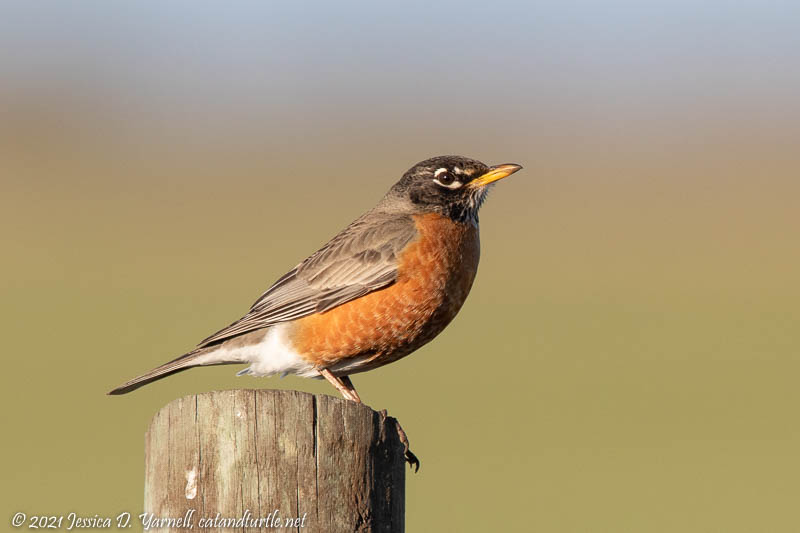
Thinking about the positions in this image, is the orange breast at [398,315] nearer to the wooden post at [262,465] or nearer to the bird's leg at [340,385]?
the bird's leg at [340,385]

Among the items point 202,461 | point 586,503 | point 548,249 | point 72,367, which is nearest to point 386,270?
point 202,461

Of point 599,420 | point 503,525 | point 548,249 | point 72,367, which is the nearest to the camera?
point 503,525

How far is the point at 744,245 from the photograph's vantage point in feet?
107

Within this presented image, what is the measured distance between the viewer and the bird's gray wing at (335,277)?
861 cm

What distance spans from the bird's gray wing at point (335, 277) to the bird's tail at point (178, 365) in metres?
0.09

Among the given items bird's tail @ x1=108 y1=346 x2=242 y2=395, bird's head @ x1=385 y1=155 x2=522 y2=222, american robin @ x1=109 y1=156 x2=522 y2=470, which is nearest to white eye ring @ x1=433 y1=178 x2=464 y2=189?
bird's head @ x1=385 y1=155 x2=522 y2=222

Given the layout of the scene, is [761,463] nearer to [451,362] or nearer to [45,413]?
[451,362]

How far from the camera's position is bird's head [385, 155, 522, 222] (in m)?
9.46

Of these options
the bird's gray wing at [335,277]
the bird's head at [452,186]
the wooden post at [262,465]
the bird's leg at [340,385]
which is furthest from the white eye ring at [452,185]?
the wooden post at [262,465]

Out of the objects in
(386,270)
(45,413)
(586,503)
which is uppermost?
(386,270)

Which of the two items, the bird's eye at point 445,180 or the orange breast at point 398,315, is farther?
the bird's eye at point 445,180

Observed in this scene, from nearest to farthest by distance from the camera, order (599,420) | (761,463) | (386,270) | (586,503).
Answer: (386,270)
(586,503)
(761,463)
(599,420)

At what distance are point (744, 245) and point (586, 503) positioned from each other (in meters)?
18.8

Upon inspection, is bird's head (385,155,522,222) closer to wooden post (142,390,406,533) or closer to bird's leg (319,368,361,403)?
bird's leg (319,368,361,403)
